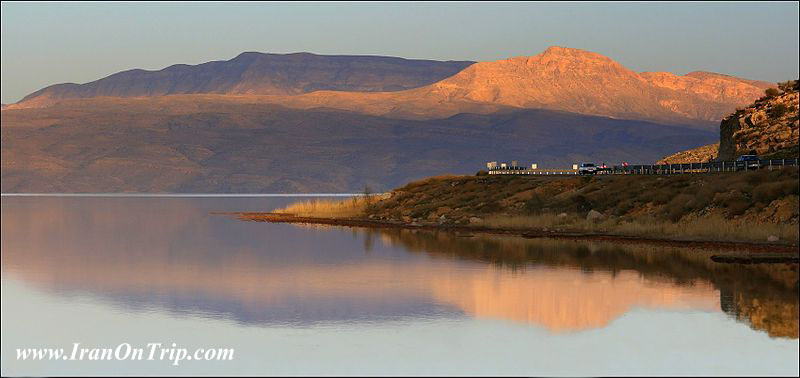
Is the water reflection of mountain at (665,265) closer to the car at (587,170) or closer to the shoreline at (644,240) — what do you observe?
the shoreline at (644,240)

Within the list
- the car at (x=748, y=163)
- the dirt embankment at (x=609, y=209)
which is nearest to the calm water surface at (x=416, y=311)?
the dirt embankment at (x=609, y=209)

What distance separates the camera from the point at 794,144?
7838 cm

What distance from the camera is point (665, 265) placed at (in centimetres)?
4247

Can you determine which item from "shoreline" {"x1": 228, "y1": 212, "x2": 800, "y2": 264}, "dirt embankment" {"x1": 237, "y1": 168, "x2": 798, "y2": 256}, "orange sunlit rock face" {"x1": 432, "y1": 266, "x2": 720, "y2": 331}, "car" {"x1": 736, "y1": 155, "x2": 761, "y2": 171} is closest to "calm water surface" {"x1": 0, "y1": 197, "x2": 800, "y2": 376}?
"orange sunlit rock face" {"x1": 432, "y1": 266, "x2": 720, "y2": 331}

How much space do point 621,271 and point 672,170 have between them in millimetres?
43237

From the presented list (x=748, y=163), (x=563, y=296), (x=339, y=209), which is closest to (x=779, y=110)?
(x=748, y=163)

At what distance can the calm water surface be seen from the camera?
2238 centimetres

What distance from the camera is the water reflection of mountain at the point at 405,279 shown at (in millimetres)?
29922

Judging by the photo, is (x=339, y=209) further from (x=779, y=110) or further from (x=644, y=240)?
(x=644, y=240)

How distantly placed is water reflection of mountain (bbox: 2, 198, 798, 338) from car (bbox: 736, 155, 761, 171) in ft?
60.6

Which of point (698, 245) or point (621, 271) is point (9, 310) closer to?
point (621, 271)

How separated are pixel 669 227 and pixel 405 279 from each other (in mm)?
23684

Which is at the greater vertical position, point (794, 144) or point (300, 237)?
point (794, 144)

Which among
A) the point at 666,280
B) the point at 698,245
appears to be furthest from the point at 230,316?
the point at 698,245
